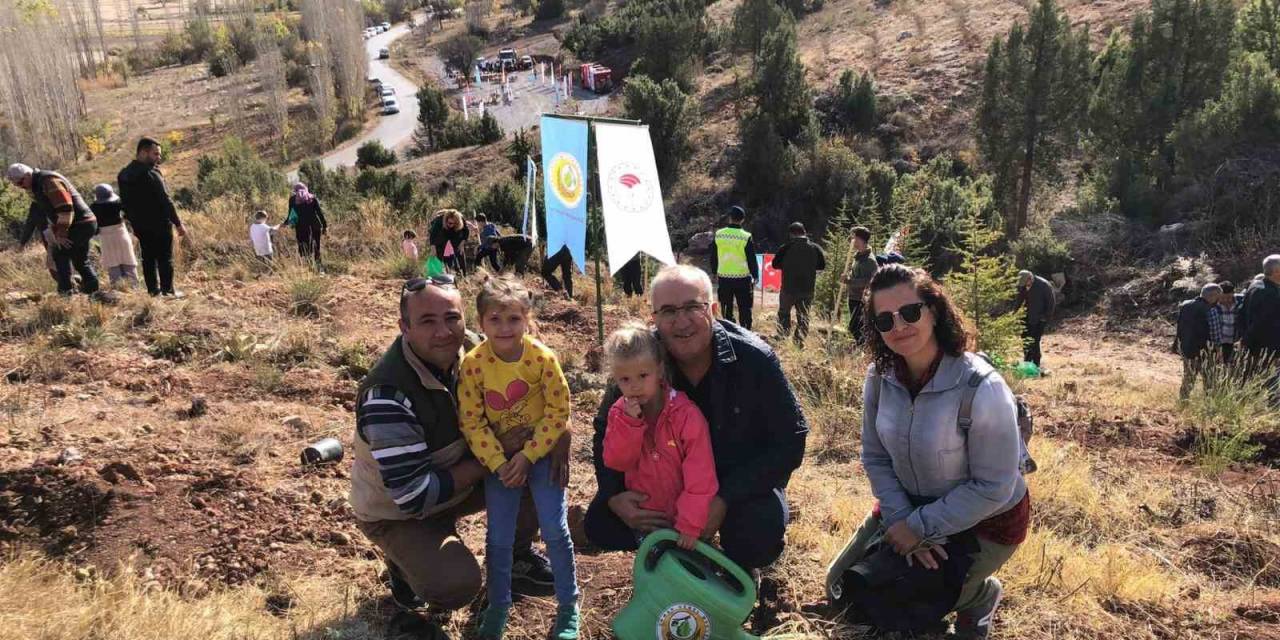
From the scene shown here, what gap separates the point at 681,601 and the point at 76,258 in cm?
712

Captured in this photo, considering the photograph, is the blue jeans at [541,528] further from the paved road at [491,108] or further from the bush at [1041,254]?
the paved road at [491,108]

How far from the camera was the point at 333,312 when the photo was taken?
7.56 metres

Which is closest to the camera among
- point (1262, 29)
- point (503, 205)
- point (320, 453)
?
point (320, 453)

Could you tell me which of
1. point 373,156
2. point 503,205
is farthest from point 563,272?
point 373,156

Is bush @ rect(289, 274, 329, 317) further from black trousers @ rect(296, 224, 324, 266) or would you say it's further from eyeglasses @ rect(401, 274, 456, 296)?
eyeglasses @ rect(401, 274, 456, 296)

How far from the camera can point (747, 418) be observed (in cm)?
280

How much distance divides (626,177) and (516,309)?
11.4 feet

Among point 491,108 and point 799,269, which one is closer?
point 799,269

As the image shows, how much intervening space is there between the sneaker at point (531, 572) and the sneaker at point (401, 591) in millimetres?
404

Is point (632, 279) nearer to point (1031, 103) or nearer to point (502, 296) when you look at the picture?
point (502, 296)

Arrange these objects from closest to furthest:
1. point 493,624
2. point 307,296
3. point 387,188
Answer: point 493,624 < point 307,296 < point 387,188

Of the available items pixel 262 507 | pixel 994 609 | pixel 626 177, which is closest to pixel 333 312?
pixel 626 177

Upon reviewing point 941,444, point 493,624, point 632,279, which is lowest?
point 632,279

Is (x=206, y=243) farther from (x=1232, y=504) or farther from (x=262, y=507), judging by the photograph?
(x=1232, y=504)
